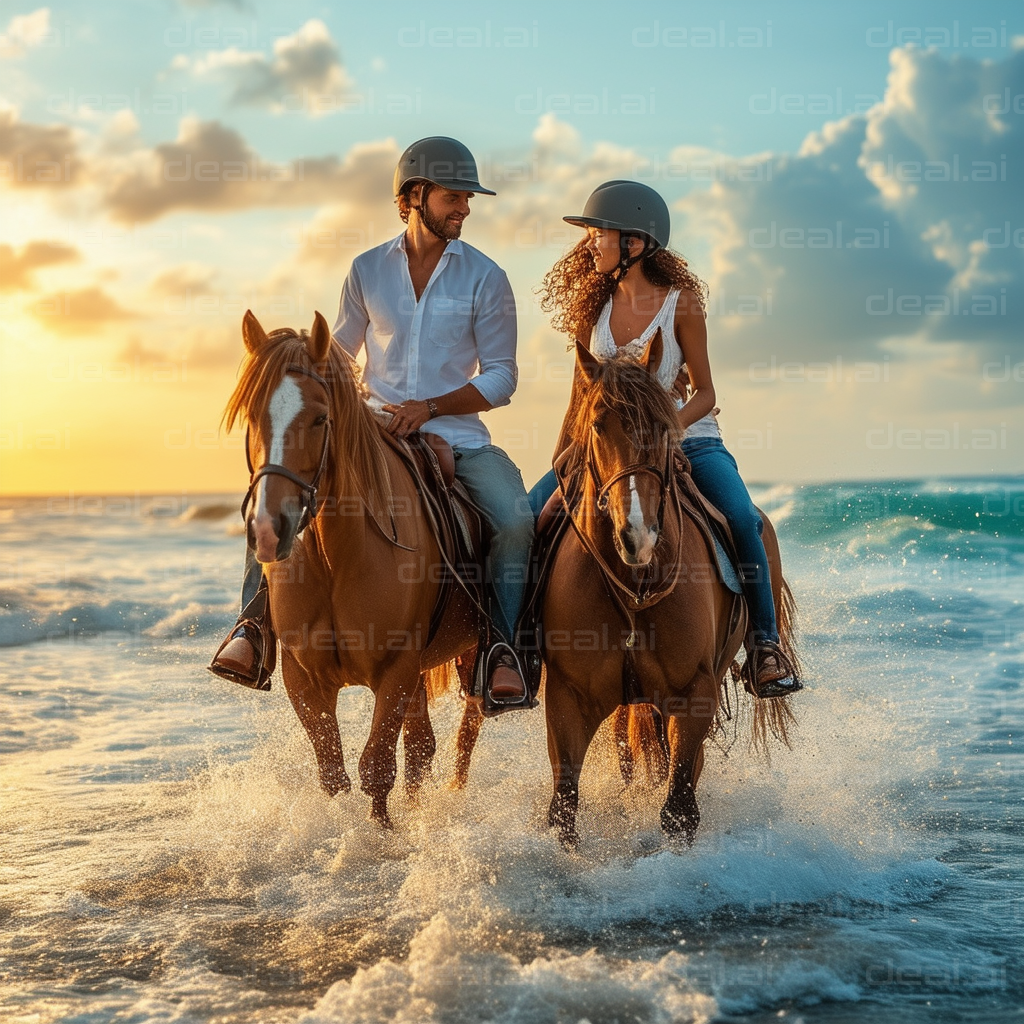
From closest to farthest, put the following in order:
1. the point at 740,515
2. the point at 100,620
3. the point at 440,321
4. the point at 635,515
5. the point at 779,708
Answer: the point at 635,515 < the point at 740,515 < the point at 440,321 < the point at 779,708 < the point at 100,620

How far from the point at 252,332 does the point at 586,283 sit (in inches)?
75.0

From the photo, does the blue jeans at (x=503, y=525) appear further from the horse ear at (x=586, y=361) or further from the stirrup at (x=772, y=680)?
the stirrup at (x=772, y=680)

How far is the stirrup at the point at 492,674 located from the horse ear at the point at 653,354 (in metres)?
1.45

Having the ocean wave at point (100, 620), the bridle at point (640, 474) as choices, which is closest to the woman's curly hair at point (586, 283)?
the bridle at point (640, 474)

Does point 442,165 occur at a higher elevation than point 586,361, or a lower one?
higher

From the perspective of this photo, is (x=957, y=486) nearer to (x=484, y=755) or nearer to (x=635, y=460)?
(x=484, y=755)

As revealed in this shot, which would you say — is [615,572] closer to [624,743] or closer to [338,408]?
[338,408]

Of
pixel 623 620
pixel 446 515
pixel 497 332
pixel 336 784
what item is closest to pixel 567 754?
pixel 623 620

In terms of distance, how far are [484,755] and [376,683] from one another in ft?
11.5

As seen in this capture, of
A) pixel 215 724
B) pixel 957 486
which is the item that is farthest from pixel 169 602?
Answer: pixel 957 486

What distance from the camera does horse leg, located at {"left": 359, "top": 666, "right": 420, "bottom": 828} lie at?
5.09m

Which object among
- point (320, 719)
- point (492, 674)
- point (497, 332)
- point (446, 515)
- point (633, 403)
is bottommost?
point (320, 719)

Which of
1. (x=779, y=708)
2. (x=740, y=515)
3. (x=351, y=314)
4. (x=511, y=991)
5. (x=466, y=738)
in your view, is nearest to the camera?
(x=511, y=991)

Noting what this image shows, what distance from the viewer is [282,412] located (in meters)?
4.45
